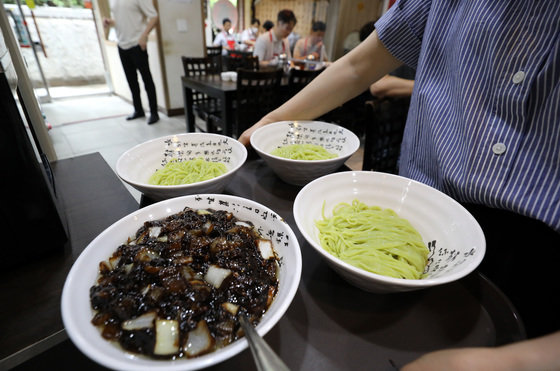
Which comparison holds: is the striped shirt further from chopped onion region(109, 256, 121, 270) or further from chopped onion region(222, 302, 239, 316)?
chopped onion region(109, 256, 121, 270)

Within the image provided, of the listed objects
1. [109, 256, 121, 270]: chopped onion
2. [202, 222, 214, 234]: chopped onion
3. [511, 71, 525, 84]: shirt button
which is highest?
[511, 71, 525, 84]: shirt button

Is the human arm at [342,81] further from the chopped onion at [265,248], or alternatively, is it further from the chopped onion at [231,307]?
the chopped onion at [231,307]

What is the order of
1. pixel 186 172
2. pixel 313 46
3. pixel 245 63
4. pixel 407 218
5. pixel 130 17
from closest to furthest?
1. pixel 407 218
2. pixel 186 172
3. pixel 130 17
4. pixel 245 63
5. pixel 313 46

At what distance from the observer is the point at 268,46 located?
5930 millimetres

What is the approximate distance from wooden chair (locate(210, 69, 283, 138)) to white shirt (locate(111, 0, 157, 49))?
2677 mm

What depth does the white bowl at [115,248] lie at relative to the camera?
41cm

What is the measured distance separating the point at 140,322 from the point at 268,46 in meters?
6.33

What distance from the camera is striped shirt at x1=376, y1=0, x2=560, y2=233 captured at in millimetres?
731

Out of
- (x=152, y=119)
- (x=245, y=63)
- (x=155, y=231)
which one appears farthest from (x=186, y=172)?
(x=152, y=119)

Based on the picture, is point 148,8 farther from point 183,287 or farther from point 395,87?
point 183,287

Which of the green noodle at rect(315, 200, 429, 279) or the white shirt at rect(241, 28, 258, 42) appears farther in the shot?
the white shirt at rect(241, 28, 258, 42)

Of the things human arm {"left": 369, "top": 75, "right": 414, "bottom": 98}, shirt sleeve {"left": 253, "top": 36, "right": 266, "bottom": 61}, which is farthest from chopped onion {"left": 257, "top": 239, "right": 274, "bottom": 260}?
shirt sleeve {"left": 253, "top": 36, "right": 266, "bottom": 61}

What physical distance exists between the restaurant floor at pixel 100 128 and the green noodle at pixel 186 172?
281 centimetres

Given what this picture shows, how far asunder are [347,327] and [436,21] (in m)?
1.09
